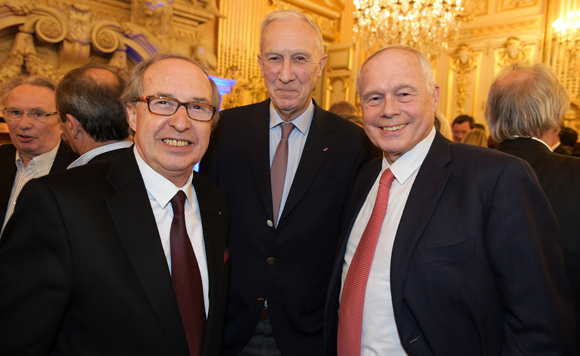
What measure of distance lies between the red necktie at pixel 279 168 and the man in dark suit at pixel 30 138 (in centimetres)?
162

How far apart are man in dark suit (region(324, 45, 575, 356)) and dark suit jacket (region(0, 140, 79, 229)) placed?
7.16 feet

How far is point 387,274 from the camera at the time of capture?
1354 millimetres

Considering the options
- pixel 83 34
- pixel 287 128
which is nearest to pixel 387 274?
pixel 287 128

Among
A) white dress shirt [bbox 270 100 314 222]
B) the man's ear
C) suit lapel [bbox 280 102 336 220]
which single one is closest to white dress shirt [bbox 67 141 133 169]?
the man's ear

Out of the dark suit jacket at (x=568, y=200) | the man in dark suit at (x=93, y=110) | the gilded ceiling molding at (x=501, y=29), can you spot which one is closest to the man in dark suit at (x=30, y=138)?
the man in dark suit at (x=93, y=110)

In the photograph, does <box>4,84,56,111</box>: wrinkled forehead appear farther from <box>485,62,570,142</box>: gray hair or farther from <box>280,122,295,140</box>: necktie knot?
<box>485,62,570,142</box>: gray hair

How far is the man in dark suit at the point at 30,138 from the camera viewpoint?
252 centimetres

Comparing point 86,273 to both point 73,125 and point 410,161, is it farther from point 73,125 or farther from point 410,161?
point 410,161

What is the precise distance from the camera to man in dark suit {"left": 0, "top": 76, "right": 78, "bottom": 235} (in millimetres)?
2521

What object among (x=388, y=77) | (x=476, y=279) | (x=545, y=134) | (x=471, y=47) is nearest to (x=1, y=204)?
(x=388, y=77)

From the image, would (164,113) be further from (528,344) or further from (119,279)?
(528,344)

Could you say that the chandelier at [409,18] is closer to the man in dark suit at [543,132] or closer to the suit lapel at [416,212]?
the man in dark suit at [543,132]

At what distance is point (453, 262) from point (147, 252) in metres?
0.95

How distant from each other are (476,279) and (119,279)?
1.07 meters
